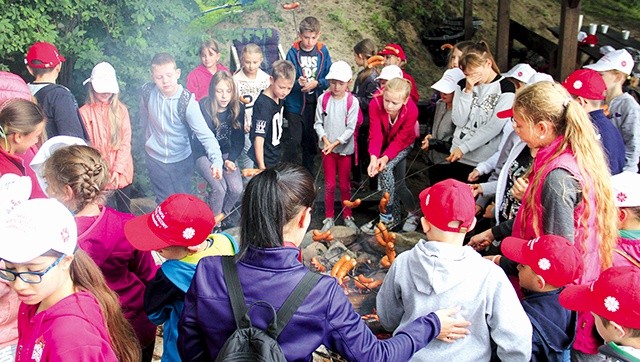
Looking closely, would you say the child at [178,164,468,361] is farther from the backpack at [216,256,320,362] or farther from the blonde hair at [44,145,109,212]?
the blonde hair at [44,145,109,212]

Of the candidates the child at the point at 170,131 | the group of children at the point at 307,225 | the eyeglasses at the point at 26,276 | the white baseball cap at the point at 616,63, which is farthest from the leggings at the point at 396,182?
the eyeglasses at the point at 26,276

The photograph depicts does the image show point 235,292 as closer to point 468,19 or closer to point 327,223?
point 327,223

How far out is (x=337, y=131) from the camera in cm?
606

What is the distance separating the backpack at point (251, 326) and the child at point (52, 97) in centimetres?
341

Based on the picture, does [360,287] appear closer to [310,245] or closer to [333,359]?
[310,245]

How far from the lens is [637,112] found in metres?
4.84

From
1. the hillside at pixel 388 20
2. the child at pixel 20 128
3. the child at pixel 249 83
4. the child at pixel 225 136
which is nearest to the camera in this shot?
the child at pixel 20 128

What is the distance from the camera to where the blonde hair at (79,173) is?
303 centimetres

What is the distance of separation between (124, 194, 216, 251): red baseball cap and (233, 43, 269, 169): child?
3458 millimetres

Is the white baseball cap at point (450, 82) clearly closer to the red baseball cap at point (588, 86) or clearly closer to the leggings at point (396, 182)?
the leggings at point (396, 182)

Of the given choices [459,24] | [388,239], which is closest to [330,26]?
[459,24]

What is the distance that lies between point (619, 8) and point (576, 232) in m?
11.8

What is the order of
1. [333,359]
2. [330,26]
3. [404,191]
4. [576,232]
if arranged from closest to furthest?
[576,232], [333,359], [404,191], [330,26]

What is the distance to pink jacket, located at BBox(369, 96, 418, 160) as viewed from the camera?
228 inches
